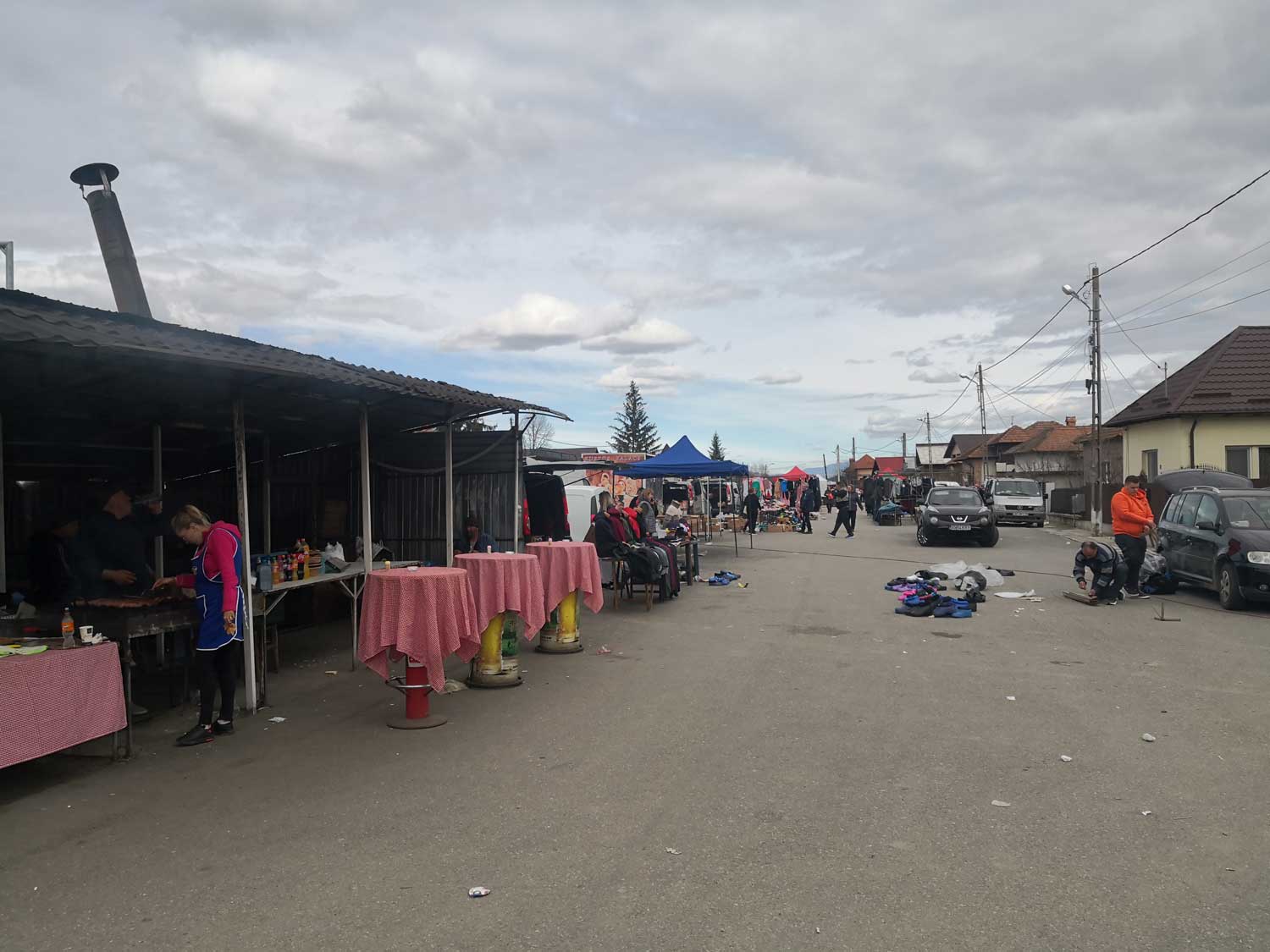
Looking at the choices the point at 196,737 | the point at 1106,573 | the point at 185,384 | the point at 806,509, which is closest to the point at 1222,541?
the point at 1106,573

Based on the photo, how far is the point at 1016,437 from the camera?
80125 mm

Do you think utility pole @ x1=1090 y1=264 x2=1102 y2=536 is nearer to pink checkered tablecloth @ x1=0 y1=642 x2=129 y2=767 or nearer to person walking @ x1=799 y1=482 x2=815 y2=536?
person walking @ x1=799 y1=482 x2=815 y2=536

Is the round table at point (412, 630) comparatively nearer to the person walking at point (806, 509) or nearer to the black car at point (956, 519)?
the black car at point (956, 519)

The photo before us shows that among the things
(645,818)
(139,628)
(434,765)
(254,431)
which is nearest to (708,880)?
(645,818)

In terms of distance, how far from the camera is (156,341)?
5785mm

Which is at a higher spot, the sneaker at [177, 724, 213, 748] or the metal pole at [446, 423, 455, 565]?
the metal pole at [446, 423, 455, 565]

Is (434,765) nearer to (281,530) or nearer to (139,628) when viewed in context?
(139,628)

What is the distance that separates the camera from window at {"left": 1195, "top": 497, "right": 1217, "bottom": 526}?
13.4 metres

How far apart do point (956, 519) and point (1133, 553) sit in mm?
10434

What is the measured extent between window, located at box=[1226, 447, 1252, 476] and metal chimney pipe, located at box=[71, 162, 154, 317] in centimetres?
2941

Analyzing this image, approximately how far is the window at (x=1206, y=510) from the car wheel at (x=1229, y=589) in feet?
3.08

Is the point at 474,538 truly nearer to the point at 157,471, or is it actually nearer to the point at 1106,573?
the point at 157,471

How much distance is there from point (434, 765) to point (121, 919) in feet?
7.41

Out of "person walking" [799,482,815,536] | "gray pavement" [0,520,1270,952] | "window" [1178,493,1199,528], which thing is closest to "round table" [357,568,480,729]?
"gray pavement" [0,520,1270,952]
